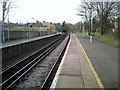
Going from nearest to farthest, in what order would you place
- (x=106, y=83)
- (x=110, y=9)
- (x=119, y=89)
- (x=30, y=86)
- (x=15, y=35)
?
(x=119, y=89) → (x=106, y=83) → (x=30, y=86) → (x=15, y=35) → (x=110, y=9)

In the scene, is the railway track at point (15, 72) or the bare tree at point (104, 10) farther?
the bare tree at point (104, 10)

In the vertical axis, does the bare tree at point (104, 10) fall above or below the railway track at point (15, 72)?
above

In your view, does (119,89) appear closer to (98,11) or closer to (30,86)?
(30,86)

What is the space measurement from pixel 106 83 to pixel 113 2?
33.8 metres

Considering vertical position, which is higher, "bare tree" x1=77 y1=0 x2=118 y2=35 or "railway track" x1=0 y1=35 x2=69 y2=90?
"bare tree" x1=77 y1=0 x2=118 y2=35

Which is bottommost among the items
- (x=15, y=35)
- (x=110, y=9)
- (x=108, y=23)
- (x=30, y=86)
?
(x=30, y=86)

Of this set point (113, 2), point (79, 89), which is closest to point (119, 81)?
point (79, 89)

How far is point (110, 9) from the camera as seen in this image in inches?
1492

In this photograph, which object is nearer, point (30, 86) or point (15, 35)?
point (30, 86)

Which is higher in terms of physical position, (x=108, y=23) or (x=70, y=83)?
(x=108, y=23)

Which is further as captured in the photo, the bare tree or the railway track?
the bare tree

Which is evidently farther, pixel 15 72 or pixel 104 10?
pixel 104 10

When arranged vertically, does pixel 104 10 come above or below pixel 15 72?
above

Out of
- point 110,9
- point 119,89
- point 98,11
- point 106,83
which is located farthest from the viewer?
point 98,11
